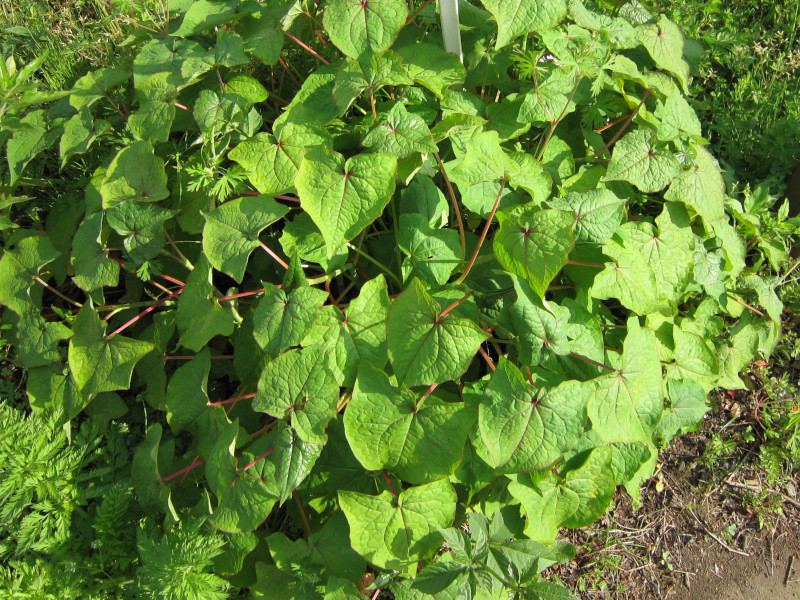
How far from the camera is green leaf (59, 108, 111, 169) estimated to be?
6.84ft

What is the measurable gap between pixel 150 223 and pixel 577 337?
1.40 metres

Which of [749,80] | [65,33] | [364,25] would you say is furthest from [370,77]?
[749,80]

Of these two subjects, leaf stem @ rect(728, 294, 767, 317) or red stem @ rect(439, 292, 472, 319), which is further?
leaf stem @ rect(728, 294, 767, 317)

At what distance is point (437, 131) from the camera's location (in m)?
1.87

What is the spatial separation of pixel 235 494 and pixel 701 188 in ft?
5.82

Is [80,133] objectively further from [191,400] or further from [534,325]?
[534,325]

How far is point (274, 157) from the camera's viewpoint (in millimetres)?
1835

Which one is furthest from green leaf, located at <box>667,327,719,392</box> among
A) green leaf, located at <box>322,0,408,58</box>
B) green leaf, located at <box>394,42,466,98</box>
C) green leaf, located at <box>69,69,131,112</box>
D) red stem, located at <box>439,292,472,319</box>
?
green leaf, located at <box>69,69,131,112</box>

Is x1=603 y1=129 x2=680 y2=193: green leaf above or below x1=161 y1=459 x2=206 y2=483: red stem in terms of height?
above

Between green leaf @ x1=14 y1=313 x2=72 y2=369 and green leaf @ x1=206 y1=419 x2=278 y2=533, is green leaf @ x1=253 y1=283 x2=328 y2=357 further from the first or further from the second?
green leaf @ x1=14 y1=313 x2=72 y2=369

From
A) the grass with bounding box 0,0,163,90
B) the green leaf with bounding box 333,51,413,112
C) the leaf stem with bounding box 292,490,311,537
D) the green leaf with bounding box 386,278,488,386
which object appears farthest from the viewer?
the grass with bounding box 0,0,163,90

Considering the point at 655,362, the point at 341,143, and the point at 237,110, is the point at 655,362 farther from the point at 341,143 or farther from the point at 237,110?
the point at 237,110

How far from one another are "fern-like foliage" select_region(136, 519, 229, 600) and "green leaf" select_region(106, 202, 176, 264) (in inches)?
34.5

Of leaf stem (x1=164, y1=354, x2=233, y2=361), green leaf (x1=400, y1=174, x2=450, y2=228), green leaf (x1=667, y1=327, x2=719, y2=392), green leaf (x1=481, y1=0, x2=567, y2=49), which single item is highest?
green leaf (x1=481, y1=0, x2=567, y2=49)
